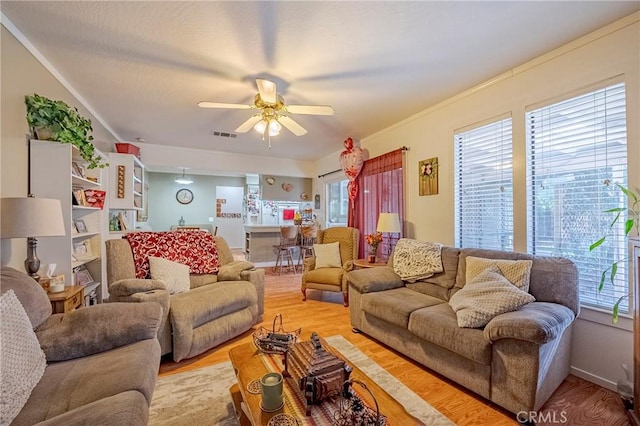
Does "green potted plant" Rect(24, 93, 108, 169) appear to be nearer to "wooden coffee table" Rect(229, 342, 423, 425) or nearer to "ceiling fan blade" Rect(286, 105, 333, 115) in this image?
"ceiling fan blade" Rect(286, 105, 333, 115)

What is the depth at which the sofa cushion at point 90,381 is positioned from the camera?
1.10 m

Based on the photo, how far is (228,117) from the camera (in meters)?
3.75

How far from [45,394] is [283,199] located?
5.63m

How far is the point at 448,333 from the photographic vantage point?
1.93m

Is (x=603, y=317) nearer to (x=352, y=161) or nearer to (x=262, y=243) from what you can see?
(x=352, y=161)

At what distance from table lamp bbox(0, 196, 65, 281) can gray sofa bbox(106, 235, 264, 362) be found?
2.09 feet

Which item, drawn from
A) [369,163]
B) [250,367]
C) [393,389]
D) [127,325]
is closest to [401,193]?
[369,163]

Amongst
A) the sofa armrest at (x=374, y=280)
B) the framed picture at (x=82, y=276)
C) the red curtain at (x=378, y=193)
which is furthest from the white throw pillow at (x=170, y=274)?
the red curtain at (x=378, y=193)

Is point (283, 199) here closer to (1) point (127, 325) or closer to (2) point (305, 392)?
(1) point (127, 325)

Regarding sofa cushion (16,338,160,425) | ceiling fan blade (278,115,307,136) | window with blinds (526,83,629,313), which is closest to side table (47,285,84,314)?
sofa cushion (16,338,160,425)

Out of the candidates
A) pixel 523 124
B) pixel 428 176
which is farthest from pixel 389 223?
Result: pixel 523 124

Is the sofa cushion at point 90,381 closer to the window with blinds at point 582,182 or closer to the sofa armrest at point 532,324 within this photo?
the sofa armrest at point 532,324

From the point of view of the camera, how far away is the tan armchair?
12.3 ft

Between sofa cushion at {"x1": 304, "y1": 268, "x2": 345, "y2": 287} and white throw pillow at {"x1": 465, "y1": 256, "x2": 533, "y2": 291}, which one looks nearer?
white throw pillow at {"x1": 465, "y1": 256, "x2": 533, "y2": 291}
